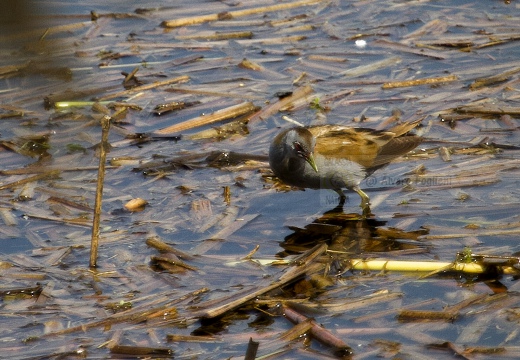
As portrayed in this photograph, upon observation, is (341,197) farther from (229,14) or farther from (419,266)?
(229,14)

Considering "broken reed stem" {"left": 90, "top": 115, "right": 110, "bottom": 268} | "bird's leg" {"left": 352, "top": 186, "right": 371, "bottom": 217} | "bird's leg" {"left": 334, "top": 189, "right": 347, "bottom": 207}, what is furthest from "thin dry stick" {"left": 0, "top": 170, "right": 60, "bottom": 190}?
"bird's leg" {"left": 352, "top": 186, "right": 371, "bottom": 217}

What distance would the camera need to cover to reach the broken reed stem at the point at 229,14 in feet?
33.6

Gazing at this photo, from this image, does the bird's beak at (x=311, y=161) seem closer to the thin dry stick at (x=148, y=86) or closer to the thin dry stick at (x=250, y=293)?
the thin dry stick at (x=250, y=293)

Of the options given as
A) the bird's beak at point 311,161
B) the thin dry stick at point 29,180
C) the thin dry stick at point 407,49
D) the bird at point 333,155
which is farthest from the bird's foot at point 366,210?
the thin dry stick at point 407,49

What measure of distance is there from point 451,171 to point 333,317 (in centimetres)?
246

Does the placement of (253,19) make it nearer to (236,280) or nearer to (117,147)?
(117,147)

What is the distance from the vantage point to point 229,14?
10.4m

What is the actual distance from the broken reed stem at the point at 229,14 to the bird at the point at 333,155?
4.00m

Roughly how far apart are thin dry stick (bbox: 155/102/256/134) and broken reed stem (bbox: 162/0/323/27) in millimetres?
2546

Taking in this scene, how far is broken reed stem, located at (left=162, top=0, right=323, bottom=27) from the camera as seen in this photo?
10.2 meters

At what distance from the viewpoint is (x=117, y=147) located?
7.64 metres

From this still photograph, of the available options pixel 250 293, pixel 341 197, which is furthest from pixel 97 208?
pixel 341 197

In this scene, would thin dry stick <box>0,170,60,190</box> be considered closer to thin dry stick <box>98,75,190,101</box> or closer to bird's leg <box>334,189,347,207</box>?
thin dry stick <box>98,75,190,101</box>

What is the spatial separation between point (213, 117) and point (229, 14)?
2.80 meters
